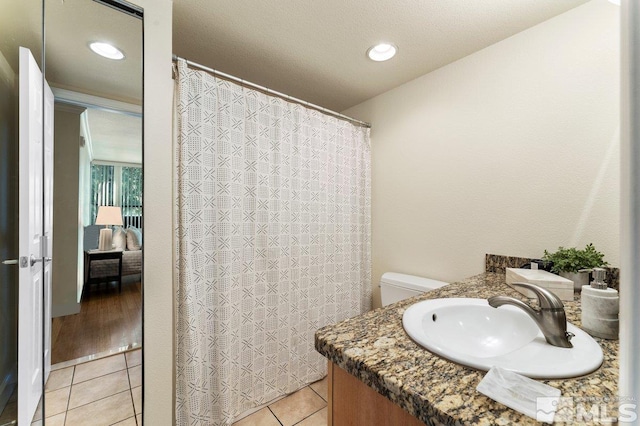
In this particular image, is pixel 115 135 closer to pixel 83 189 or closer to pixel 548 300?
pixel 83 189

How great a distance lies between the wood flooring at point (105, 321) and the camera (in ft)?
3.85

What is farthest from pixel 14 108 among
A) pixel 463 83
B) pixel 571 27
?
pixel 571 27

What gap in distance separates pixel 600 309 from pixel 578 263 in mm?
584

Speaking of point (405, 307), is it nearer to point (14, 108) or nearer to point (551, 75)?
point (551, 75)

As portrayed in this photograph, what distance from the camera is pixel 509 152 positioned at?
1565mm

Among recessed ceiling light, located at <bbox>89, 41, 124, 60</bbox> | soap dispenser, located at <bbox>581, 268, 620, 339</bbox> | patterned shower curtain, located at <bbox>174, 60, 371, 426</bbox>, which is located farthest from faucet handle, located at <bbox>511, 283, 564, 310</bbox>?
recessed ceiling light, located at <bbox>89, 41, 124, 60</bbox>

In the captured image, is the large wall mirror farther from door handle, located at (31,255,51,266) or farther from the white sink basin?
the white sink basin

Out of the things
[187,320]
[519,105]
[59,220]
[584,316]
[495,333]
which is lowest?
[187,320]

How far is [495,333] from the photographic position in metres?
0.93

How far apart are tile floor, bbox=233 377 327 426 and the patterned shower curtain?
0.06 m

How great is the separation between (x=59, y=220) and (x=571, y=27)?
2.58 metres

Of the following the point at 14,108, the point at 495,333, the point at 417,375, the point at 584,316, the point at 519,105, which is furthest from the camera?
the point at 519,105

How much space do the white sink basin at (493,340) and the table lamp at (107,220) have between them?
1.28m

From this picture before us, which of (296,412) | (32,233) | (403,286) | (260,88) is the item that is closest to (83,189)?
(32,233)
